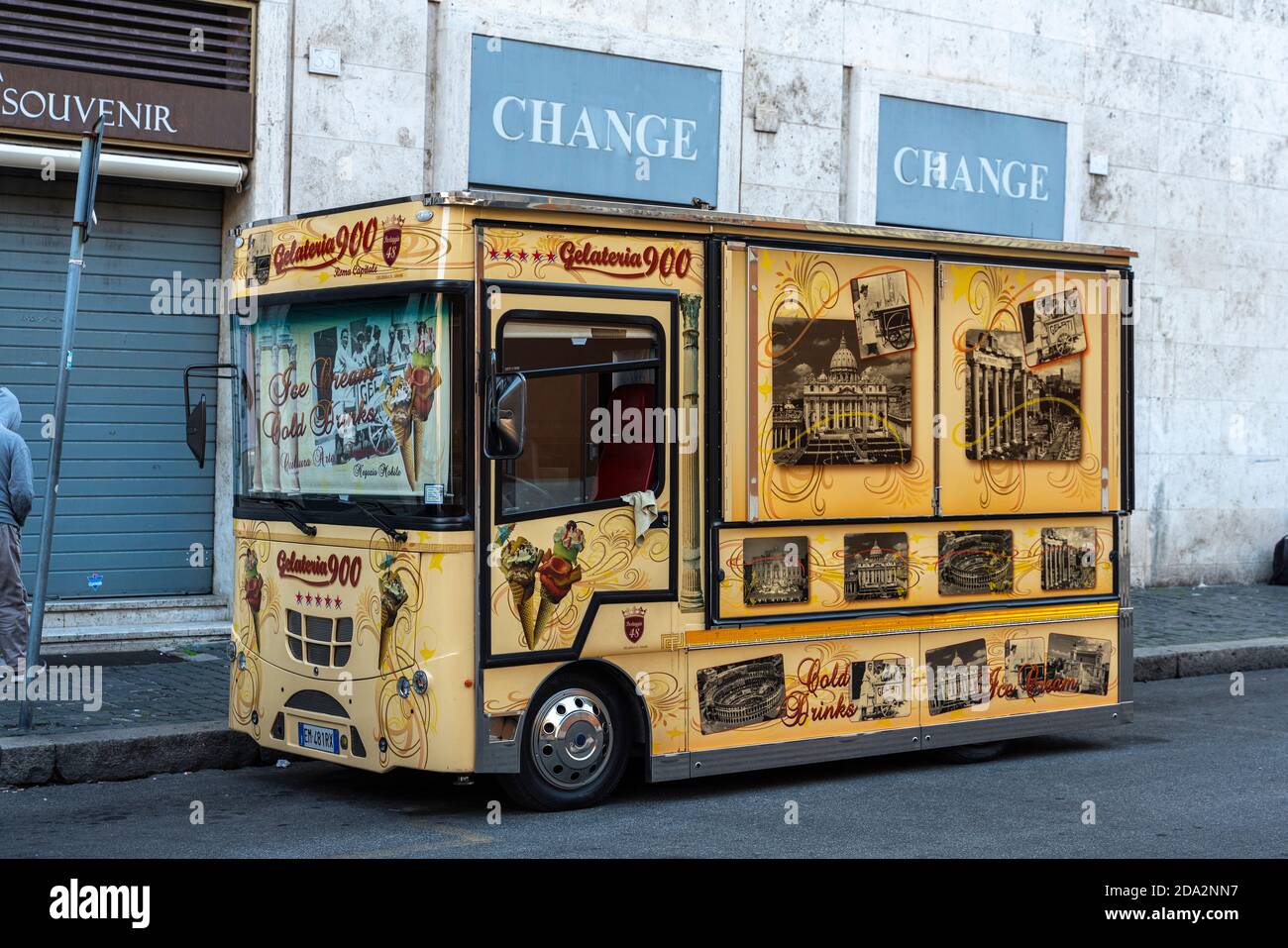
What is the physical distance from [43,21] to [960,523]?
278 inches

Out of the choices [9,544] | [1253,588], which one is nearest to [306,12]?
[9,544]

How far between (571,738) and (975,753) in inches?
106

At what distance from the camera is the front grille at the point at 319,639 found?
7.44 meters

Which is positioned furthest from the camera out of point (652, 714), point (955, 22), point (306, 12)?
point (955, 22)

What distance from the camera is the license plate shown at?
7496 millimetres

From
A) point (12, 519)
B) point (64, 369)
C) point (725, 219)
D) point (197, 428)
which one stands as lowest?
point (12, 519)

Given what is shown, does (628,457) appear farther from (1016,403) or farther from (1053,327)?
(1053,327)

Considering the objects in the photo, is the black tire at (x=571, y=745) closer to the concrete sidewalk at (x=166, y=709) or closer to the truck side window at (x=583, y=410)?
the truck side window at (x=583, y=410)

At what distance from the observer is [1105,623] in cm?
932

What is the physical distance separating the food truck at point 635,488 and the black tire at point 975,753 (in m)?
0.03

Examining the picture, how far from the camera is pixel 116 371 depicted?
11656 mm

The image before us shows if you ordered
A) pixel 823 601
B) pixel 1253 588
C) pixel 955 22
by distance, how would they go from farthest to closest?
pixel 1253 588 → pixel 955 22 → pixel 823 601

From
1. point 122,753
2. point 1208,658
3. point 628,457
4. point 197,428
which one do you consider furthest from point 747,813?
point 1208,658
